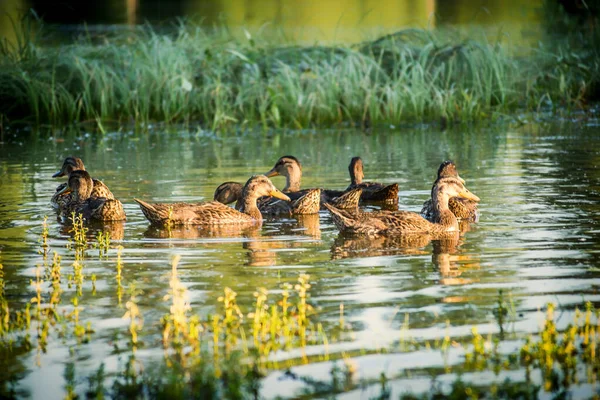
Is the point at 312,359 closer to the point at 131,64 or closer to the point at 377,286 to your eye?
the point at 377,286

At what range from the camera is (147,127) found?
68.8 ft

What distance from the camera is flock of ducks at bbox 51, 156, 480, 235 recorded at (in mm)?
10359

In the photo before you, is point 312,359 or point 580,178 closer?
point 312,359

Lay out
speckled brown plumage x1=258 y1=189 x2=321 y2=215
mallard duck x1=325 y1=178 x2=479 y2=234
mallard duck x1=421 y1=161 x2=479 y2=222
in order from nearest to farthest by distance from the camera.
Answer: mallard duck x1=325 y1=178 x2=479 y2=234 → mallard duck x1=421 y1=161 x2=479 y2=222 → speckled brown plumage x1=258 y1=189 x2=321 y2=215

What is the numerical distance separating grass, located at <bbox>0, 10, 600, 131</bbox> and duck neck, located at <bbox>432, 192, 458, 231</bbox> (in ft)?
→ 30.7

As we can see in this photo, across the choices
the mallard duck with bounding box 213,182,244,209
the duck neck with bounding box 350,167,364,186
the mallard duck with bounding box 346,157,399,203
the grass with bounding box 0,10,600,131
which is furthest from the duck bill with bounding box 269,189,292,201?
the grass with bounding box 0,10,600,131

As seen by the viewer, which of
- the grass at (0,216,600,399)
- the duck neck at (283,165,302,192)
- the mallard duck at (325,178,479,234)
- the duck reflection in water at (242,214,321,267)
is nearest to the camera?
the grass at (0,216,600,399)

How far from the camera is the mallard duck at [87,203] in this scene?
11.4 metres

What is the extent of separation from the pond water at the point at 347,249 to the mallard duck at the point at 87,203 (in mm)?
208

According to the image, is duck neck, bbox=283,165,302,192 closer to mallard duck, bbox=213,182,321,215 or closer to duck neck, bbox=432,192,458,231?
mallard duck, bbox=213,182,321,215

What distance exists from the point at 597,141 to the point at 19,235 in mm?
10348

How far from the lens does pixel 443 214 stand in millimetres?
10516

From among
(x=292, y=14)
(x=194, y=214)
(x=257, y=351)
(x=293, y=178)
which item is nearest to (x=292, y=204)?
(x=194, y=214)

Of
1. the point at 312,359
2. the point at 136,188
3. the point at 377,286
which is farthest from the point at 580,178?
the point at 312,359
